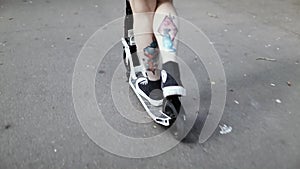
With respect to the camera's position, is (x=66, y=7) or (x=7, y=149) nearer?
(x=7, y=149)

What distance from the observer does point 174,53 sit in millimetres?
1413

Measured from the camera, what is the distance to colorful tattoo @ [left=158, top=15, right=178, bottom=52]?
4.60 ft

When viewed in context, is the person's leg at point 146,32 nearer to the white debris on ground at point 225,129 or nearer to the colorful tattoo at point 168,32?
the colorful tattoo at point 168,32

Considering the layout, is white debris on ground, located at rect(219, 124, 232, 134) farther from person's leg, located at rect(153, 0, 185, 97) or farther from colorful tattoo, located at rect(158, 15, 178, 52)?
colorful tattoo, located at rect(158, 15, 178, 52)

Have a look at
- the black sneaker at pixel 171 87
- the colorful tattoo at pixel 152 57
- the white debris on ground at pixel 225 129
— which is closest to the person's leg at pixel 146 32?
the colorful tattoo at pixel 152 57

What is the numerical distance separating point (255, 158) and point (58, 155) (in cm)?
74

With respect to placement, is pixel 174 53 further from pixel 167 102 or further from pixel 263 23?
pixel 263 23

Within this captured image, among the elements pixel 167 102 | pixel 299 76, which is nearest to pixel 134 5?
pixel 167 102

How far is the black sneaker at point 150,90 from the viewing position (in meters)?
1.50

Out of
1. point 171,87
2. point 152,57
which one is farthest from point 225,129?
point 152,57

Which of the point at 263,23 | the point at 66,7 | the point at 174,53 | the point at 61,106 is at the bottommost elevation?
the point at 66,7

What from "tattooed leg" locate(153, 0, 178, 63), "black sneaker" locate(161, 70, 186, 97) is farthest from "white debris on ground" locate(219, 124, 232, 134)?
"tattooed leg" locate(153, 0, 178, 63)

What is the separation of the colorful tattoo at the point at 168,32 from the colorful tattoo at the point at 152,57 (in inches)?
3.7

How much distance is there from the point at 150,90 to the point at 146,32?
0.88 feet
